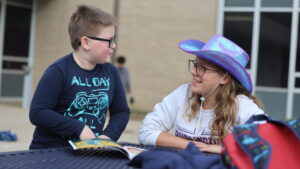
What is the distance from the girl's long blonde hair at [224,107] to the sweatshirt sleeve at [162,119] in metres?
0.10

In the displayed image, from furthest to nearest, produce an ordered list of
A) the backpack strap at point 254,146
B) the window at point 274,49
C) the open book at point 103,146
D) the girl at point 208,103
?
1. the window at point 274,49
2. the girl at point 208,103
3. the open book at point 103,146
4. the backpack strap at point 254,146

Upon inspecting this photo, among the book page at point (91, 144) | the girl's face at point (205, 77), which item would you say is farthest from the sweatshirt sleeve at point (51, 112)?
the girl's face at point (205, 77)

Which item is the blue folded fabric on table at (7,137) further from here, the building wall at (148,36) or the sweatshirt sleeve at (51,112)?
the building wall at (148,36)

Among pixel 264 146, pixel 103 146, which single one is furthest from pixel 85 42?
pixel 264 146

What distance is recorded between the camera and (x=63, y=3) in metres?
11.7

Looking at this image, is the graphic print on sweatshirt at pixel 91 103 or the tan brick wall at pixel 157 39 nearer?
the graphic print on sweatshirt at pixel 91 103

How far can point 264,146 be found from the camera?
144 cm

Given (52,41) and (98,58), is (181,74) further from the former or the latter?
(98,58)

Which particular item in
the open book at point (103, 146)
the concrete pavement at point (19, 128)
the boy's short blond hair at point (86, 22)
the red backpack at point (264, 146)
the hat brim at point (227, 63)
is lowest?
the concrete pavement at point (19, 128)

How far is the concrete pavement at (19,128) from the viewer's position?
18.4 ft

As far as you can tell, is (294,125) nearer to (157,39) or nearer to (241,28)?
(241,28)

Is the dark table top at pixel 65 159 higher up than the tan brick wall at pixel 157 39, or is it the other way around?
the tan brick wall at pixel 157 39

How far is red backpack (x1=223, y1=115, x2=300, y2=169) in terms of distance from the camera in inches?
55.5

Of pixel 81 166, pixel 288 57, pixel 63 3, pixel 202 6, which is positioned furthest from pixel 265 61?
pixel 81 166
